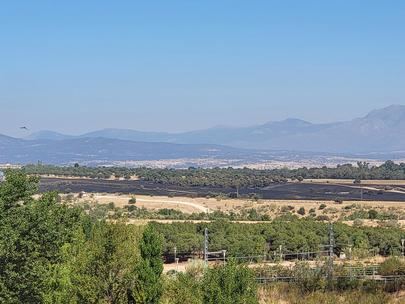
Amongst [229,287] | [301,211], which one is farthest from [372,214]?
[229,287]

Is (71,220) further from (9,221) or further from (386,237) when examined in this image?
(386,237)

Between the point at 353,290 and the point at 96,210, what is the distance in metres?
43.4

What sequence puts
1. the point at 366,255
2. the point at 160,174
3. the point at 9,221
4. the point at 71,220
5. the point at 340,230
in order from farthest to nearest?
the point at 160,174 < the point at 340,230 < the point at 366,255 < the point at 71,220 < the point at 9,221

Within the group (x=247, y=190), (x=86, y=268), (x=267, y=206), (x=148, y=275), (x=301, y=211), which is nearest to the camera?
(x=86, y=268)

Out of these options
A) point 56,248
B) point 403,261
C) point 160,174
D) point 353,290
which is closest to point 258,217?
point 403,261

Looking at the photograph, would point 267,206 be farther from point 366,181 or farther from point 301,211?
point 366,181

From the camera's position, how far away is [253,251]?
55.3 meters

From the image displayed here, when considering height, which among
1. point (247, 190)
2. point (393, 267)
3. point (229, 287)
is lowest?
point (393, 267)

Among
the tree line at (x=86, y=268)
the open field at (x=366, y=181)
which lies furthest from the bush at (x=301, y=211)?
the tree line at (x=86, y=268)

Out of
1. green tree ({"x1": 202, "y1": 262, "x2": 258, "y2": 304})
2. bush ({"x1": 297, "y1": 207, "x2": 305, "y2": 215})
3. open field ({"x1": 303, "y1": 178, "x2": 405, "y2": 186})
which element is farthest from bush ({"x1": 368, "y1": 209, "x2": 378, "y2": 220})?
green tree ({"x1": 202, "y1": 262, "x2": 258, "y2": 304})

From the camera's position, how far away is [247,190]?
118 meters

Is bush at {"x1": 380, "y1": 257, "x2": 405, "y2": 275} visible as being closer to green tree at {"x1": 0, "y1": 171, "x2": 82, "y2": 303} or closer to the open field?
green tree at {"x1": 0, "y1": 171, "x2": 82, "y2": 303}

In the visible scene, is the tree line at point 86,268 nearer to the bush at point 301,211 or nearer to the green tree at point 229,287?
the green tree at point 229,287

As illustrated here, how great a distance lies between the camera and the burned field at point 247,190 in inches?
4045
